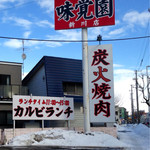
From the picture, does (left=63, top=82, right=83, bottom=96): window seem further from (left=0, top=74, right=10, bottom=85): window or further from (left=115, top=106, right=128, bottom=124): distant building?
(left=115, top=106, right=128, bottom=124): distant building

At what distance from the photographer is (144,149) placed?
14.8 metres

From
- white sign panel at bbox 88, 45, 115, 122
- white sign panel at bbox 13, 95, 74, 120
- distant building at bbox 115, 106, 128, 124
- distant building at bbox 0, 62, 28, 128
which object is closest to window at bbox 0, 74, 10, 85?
distant building at bbox 0, 62, 28, 128

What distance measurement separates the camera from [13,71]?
25250 millimetres

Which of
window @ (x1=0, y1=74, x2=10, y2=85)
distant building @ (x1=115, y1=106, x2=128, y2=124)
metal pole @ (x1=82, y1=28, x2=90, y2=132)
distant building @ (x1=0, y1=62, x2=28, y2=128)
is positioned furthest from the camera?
distant building @ (x1=115, y1=106, x2=128, y2=124)

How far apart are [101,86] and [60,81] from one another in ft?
21.6

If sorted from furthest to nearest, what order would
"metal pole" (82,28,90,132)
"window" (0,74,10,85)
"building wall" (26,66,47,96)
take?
"building wall" (26,66,47,96), "window" (0,74,10,85), "metal pole" (82,28,90,132)

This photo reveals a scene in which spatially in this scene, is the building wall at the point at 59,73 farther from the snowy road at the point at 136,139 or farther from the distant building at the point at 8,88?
the snowy road at the point at 136,139

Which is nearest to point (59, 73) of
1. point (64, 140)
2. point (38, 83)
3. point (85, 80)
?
point (38, 83)

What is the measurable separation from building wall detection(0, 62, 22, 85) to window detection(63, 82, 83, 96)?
14.9 ft

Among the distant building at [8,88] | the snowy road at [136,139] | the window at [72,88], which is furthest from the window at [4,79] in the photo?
the snowy road at [136,139]

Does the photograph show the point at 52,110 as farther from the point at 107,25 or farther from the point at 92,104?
the point at 107,25

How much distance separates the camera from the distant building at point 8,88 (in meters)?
22.8

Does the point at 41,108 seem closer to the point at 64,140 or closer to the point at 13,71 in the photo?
the point at 64,140

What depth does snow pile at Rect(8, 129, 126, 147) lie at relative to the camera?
17.1 meters
